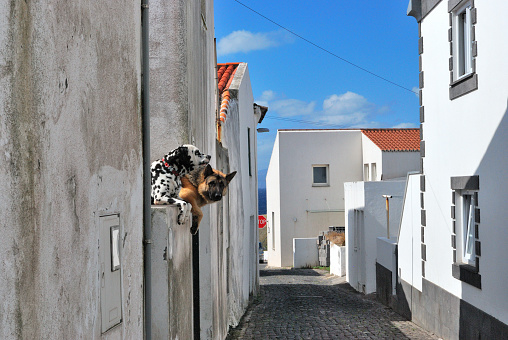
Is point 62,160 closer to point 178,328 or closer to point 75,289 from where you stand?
point 75,289

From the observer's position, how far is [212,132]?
10.4m

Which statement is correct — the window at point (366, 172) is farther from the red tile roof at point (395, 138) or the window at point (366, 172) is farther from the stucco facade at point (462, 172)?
the stucco facade at point (462, 172)

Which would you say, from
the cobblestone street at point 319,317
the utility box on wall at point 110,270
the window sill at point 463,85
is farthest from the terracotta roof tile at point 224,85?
the utility box on wall at point 110,270

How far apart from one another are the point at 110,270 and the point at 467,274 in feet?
27.7

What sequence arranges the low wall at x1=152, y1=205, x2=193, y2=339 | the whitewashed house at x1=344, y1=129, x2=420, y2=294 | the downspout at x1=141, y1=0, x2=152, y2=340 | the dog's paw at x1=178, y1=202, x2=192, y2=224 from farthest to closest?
the whitewashed house at x1=344, y1=129, x2=420, y2=294
the dog's paw at x1=178, y1=202, x2=192, y2=224
the low wall at x1=152, y1=205, x2=193, y2=339
the downspout at x1=141, y1=0, x2=152, y2=340

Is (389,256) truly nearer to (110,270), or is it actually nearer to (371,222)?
(371,222)

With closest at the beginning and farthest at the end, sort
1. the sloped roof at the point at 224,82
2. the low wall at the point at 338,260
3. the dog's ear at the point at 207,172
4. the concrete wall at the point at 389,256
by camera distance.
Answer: the dog's ear at the point at 207,172
the sloped roof at the point at 224,82
the concrete wall at the point at 389,256
the low wall at the point at 338,260

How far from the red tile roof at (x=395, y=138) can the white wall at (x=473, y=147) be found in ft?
71.9

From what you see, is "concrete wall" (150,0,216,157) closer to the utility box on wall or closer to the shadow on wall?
the utility box on wall

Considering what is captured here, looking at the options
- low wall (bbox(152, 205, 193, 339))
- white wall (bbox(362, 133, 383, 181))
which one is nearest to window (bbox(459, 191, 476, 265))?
low wall (bbox(152, 205, 193, 339))

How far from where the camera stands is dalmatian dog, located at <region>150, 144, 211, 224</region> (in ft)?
19.3

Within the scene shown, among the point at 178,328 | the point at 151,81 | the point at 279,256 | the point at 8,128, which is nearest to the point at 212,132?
the point at 151,81

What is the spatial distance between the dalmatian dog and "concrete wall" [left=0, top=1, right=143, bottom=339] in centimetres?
185

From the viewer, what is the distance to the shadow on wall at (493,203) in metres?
9.12
